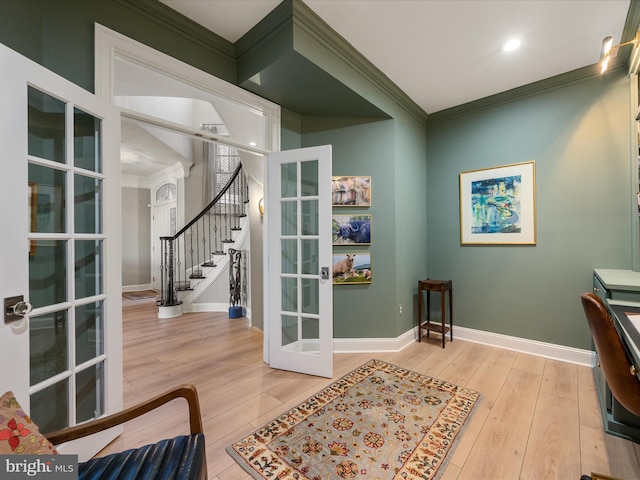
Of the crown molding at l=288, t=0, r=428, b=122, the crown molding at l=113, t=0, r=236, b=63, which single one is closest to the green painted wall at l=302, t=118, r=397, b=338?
the crown molding at l=288, t=0, r=428, b=122

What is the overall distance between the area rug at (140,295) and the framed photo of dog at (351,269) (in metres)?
4.98

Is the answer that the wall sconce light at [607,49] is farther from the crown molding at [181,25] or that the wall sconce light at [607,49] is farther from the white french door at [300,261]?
the crown molding at [181,25]

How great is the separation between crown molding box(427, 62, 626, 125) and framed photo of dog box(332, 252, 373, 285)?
2.11 meters

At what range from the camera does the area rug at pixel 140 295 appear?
19.4 feet

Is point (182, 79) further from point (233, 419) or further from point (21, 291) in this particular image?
point (233, 419)

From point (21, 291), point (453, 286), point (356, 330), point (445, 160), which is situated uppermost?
point (445, 160)

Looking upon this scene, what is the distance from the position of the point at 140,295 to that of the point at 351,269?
5.48m

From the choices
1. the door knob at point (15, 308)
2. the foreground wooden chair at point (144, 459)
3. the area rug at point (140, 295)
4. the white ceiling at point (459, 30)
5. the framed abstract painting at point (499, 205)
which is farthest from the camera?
the area rug at point (140, 295)

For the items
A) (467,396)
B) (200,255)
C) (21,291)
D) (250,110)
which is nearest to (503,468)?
(467,396)

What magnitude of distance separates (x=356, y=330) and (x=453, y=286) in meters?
1.39

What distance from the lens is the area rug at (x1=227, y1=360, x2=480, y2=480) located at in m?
1.47

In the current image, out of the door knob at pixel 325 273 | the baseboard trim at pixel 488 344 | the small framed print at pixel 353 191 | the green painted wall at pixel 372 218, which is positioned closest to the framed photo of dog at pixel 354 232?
the green painted wall at pixel 372 218

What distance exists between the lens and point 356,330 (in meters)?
3.04

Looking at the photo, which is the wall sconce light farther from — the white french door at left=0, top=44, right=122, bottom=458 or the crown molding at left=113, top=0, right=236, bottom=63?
the white french door at left=0, top=44, right=122, bottom=458
